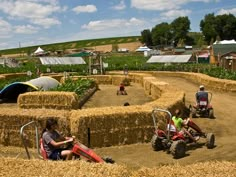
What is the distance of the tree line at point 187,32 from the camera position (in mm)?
141625

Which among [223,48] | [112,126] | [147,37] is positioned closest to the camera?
[112,126]

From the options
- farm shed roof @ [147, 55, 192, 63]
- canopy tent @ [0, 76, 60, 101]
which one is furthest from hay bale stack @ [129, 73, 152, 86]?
farm shed roof @ [147, 55, 192, 63]

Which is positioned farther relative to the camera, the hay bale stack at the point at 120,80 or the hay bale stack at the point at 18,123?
the hay bale stack at the point at 120,80

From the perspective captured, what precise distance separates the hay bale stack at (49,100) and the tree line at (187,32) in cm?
11454

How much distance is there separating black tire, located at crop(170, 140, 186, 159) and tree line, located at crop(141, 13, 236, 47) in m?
123

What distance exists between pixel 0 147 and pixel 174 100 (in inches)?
302

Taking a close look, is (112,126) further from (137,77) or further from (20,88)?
(137,77)

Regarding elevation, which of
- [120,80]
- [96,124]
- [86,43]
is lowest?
[120,80]

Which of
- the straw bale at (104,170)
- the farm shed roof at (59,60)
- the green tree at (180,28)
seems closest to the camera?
the straw bale at (104,170)

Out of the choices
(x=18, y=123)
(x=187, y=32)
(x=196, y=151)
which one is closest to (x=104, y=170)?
(x=196, y=151)

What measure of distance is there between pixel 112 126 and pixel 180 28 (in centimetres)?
14689

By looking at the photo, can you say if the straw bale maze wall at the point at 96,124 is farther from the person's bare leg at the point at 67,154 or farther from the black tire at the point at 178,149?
the person's bare leg at the point at 67,154

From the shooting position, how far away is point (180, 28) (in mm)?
156000

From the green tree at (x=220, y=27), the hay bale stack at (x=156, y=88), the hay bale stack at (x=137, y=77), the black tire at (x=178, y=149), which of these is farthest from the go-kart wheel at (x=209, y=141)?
the green tree at (x=220, y=27)
